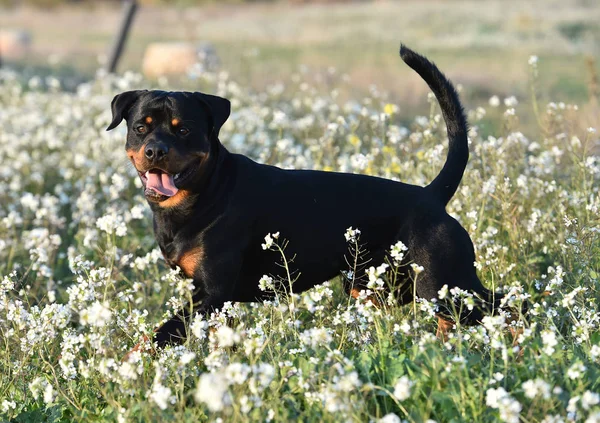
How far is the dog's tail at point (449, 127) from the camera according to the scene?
4773 millimetres

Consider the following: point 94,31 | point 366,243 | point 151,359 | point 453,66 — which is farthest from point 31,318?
point 94,31

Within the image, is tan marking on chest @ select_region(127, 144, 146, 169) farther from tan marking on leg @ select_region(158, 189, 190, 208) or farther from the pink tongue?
tan marking on leg @ select_region(158, 189, 190, 208)

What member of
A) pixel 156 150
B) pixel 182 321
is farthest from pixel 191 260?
pixel 156 150

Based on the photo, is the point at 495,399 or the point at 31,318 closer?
the point at 495,399

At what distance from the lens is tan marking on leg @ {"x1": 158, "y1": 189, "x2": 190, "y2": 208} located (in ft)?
14.6

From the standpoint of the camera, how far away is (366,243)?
460 centimetres

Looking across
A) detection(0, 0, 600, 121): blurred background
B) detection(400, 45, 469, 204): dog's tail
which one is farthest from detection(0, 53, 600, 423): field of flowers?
detection(0, 0, 600, 121): blurred background

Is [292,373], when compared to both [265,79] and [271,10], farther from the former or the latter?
[271,10]

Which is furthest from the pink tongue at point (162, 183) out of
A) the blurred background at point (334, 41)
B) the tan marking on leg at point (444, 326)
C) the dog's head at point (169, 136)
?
the blurred background at point (334, 41)

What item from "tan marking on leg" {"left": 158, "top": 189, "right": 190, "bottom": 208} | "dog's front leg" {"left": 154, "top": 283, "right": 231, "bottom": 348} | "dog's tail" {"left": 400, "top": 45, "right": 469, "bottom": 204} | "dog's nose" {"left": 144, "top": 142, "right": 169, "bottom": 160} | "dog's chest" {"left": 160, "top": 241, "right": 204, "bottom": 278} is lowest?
"dog's front leg" {"left": 154, "top": 283, "right": 231, "bottom": 348}

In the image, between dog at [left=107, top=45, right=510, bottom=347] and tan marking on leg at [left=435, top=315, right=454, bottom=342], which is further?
tan marking on leg at [left=435, top=315, right=454, bottom=342]

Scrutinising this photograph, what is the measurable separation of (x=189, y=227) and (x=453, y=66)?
1707cm

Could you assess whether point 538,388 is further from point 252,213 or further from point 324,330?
point 252,213

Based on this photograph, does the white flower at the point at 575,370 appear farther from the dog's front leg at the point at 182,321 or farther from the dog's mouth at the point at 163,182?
the dog's mouth at the point at 163,182
